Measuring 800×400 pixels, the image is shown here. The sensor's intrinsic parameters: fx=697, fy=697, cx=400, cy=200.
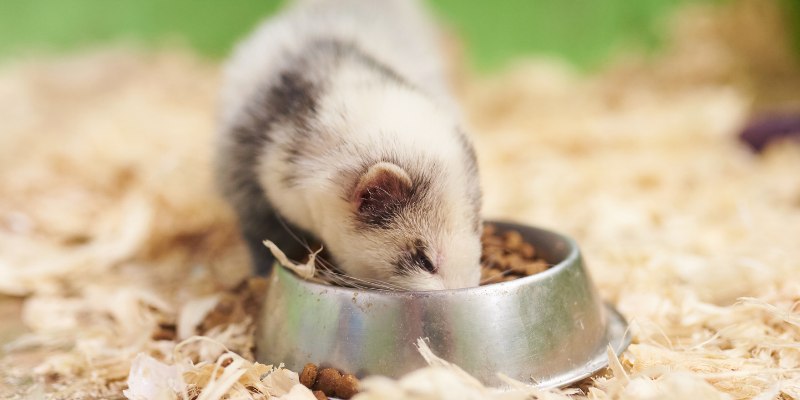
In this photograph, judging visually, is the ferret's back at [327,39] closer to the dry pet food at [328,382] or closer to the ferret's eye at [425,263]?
the ferret's eye at [425,263]

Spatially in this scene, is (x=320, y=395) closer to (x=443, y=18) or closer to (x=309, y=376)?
(x=309, y=376)

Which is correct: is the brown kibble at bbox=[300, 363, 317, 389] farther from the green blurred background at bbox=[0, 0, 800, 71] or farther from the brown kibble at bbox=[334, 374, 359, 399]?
the green blurred background at bbox=[0, 0, 800, 71]

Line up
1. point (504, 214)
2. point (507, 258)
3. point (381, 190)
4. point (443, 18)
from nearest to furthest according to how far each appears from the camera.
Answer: point (381, 190) < point (507, 258) < point (504, 214) < point (443, 18)

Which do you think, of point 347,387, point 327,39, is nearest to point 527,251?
point 347,387

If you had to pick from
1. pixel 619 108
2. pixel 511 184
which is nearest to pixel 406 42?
pixel 511 184

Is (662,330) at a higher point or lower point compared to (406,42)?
lower

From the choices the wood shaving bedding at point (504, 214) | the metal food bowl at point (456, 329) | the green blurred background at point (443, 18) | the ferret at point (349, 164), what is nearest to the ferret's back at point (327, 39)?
the ferret at point (349, 164)

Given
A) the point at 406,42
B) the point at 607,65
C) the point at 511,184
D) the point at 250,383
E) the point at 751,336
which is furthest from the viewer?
the point at 607,65

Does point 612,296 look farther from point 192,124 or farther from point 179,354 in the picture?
point 192,124
